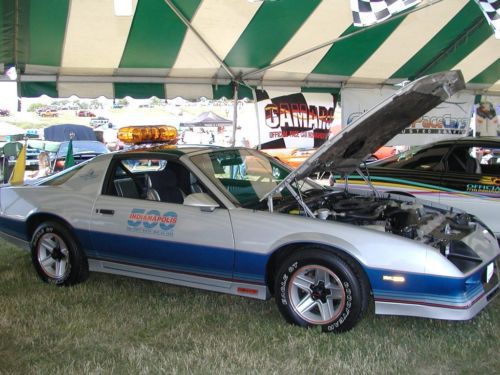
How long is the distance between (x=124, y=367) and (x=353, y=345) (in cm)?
143

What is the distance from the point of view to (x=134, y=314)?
3830mm

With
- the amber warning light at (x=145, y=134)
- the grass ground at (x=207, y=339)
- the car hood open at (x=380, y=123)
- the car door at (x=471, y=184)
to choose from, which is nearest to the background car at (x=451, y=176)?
the car door at (x=471, y=184)

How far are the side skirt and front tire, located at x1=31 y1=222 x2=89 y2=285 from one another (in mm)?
145

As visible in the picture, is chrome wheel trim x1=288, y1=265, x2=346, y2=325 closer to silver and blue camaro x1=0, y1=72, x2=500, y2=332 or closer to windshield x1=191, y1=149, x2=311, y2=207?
silver and blue camaro x1=0, y1=72, x2=500, y2=332

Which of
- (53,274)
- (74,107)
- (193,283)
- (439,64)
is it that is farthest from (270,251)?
(74,107)

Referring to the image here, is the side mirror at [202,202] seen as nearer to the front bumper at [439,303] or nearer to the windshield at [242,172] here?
the windshield at [242,172]

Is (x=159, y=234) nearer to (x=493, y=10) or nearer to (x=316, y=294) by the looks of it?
(x=316, y=294)

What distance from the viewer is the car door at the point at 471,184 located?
18.9 ft

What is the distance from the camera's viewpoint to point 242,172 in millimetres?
4449

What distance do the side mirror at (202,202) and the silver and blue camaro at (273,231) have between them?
1cm

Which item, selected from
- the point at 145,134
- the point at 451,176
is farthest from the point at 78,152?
the point at 451,176

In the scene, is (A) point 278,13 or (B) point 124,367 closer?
(B) point 124,367

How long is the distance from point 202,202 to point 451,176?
12.3ft

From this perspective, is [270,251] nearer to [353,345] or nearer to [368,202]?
[353,345]
